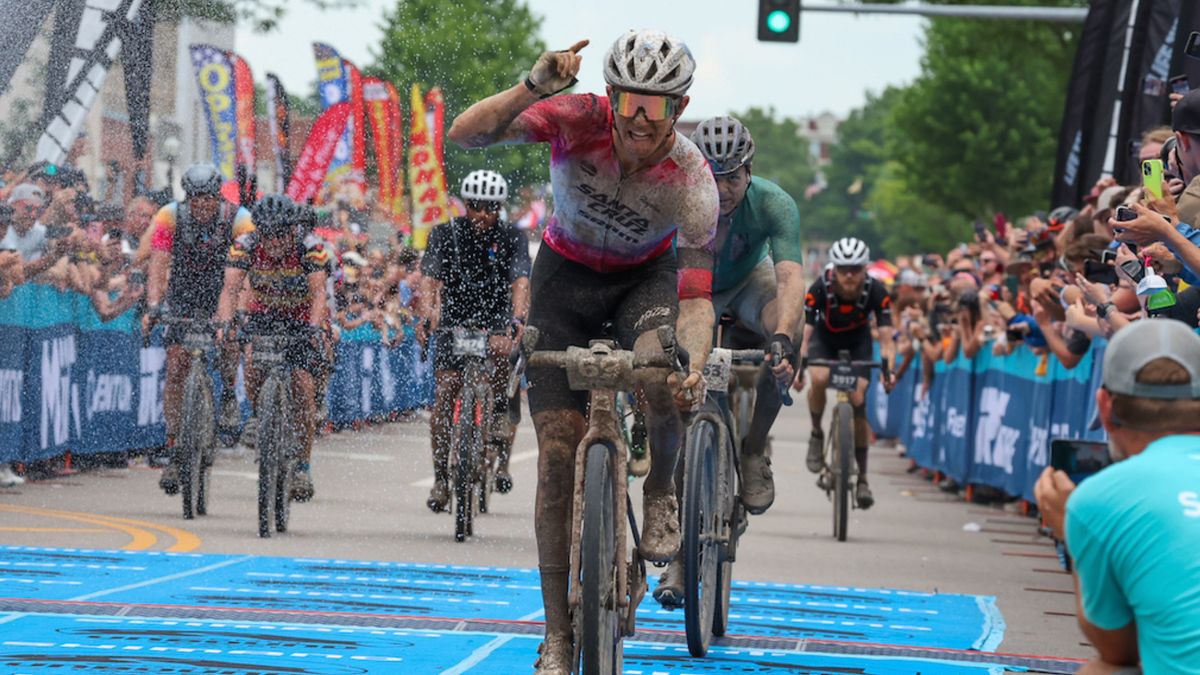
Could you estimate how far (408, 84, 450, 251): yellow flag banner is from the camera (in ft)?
98.4

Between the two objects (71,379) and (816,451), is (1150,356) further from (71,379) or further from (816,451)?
(71,379)

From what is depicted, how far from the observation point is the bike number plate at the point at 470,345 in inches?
515

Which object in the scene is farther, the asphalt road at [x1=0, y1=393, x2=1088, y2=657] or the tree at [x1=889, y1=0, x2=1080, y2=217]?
the tree at [x1=889, y1=0, x2=1080, y2=217]

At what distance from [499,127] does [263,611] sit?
3318 mm

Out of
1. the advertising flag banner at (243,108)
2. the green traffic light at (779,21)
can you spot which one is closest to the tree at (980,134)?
the advertising flag banner at (243,108)

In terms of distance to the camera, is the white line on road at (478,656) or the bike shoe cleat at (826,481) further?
the bike shoe cleat at (826,481)

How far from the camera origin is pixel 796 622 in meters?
9.60

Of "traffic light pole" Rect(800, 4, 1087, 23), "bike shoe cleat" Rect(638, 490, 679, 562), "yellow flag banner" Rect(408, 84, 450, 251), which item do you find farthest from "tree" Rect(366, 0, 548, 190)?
"bike shoe cleat" Rect(638, 490, 679, 562)

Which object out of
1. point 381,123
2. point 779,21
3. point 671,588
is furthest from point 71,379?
point 381,123

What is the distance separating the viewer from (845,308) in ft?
50.1

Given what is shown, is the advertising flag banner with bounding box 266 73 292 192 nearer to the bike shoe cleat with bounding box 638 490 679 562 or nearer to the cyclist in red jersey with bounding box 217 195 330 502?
the cyclist in red jersey with bounding box 217 195 330 502

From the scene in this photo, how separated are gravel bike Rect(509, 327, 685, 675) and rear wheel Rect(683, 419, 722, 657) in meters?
1.34

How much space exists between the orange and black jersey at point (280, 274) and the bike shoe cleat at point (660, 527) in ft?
21.0

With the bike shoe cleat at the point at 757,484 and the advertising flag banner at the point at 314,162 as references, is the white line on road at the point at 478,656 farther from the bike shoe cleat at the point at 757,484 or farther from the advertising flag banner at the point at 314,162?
the advertising flag banner at the point at 314,162
